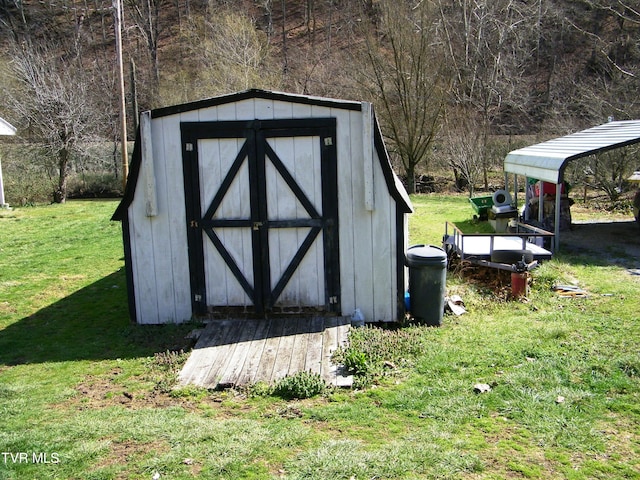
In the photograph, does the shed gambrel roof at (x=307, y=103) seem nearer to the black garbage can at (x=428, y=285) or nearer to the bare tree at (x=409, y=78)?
the black garbage can at (x=428, y=285)

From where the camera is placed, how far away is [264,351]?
605 centimetres

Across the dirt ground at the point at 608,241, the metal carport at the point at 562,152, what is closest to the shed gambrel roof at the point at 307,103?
the dirt ground at the point at 608,241

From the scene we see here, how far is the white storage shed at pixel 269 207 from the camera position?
679cm

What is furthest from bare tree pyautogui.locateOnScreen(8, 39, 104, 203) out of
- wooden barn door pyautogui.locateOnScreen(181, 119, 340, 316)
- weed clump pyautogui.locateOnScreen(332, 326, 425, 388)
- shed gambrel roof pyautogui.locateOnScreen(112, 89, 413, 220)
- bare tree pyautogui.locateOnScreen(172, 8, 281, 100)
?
weed clump pyautogui.locateOnScreen(332, 326, 425, 388)

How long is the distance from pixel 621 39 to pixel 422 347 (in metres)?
34.8

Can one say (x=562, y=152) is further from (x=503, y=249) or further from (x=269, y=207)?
(x=269, y=207)

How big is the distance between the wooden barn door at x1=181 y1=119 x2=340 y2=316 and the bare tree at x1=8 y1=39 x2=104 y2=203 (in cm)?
1754

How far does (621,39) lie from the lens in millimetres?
33062

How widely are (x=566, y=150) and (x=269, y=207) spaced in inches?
360

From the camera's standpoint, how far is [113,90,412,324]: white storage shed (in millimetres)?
6785

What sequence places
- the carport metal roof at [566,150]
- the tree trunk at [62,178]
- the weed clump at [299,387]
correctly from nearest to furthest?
1. the weed clump at [299,387]
2. the carport metal roof at [566,150]
3. the tree trunk at [62,178]

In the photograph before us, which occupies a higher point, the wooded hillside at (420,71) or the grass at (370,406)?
the wooded hillside at (420,71)

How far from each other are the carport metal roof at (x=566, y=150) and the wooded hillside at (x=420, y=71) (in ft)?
24.0

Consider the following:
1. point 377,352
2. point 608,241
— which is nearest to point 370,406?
point 377,352
